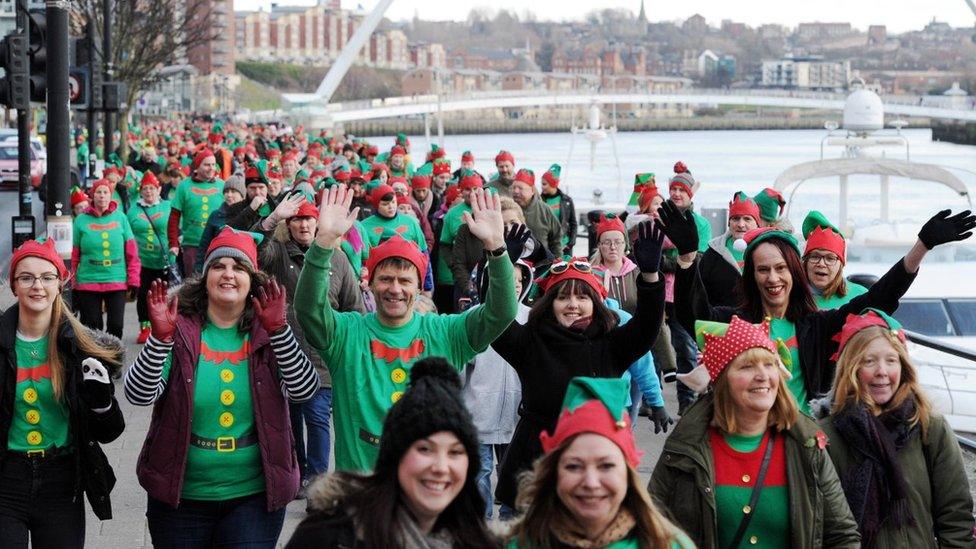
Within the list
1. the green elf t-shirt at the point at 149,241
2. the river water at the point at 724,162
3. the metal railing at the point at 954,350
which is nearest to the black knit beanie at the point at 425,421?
the metal railing at the point at 954,350

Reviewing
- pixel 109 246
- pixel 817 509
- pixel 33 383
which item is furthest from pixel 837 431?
pixel 109 246

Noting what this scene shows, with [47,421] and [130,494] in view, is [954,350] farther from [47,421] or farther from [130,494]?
[130,494]

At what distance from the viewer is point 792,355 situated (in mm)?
5758

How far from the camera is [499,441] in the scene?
6.77 meters

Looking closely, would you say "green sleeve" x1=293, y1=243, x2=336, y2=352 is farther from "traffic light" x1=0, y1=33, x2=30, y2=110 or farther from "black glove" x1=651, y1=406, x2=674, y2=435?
"traffic light" x1=0, y1=33, x2=30, y2=110

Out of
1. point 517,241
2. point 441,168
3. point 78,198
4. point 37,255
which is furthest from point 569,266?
point 441,168

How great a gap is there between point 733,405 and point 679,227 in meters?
1.47

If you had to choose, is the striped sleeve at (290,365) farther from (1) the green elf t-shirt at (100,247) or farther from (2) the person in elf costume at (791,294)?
(1) the green elf t-shirt at (100,247)

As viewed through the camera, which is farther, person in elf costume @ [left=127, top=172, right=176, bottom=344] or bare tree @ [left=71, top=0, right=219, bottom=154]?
bare tree @ [left=71, top=0, right=219, bottom=154]

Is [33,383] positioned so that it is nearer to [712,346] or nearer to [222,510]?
[222,510]

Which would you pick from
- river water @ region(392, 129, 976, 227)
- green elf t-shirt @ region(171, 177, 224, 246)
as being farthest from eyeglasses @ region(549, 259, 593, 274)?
river water @ region(392, 129, 976, 227)

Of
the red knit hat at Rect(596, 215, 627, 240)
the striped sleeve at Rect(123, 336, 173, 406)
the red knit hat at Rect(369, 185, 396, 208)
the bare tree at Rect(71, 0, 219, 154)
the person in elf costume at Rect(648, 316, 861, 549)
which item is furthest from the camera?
the bare tree at Rect(71, 0, 219, 154)

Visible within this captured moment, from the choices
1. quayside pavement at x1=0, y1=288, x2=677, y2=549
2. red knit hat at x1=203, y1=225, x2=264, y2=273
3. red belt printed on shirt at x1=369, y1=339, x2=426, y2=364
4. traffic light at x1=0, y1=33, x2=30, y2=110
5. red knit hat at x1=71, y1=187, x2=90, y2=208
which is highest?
traffic light at x1=0, y1=33, x2=30, y2=110

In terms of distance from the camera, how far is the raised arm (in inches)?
212
